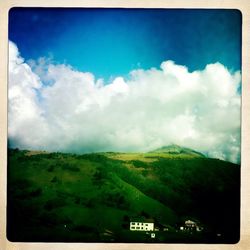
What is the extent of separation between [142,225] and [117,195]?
20 centimetres

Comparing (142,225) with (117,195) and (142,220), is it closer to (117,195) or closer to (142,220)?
(142,220)

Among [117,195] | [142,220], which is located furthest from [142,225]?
[117,195]

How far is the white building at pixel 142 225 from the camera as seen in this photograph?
209 cm

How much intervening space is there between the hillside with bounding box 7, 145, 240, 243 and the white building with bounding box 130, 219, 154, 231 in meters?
0.03

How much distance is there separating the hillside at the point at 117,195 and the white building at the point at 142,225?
26mm

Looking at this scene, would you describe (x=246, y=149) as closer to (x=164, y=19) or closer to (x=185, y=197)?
(x=185, y=197)

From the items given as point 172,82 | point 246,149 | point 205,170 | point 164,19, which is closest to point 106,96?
point 172,82

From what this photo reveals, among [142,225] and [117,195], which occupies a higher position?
[117,195]

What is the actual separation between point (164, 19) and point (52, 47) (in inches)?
23.8

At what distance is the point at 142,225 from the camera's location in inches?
82.3

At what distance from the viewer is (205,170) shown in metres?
2.11

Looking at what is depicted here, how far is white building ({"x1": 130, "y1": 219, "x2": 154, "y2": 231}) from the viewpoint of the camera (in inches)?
82.1

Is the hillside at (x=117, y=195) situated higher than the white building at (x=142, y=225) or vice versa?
the hillside at (x=117, y=195)

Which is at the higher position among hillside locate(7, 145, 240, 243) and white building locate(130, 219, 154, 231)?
hillside locate(7, 145, 240, 243)
